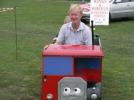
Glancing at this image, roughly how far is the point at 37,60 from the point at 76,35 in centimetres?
390

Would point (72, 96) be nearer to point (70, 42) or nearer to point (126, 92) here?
point (70, 42)

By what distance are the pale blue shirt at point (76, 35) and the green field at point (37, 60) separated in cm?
101

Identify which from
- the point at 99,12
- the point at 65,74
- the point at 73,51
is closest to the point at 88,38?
the point at 73,51

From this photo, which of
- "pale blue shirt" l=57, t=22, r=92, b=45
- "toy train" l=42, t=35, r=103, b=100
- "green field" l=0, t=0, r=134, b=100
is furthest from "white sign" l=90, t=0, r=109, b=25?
"toy train" l=42, t=35, r=103, b=100

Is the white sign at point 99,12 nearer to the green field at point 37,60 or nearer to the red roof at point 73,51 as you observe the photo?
the green field at point 37,60

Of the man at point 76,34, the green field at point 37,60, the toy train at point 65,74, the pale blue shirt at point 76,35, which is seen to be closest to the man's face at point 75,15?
the man at point 76,34

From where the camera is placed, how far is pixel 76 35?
700 cm

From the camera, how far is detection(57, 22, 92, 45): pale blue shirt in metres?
6.94

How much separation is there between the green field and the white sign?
89 cm

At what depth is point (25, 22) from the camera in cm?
2120

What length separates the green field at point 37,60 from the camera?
7691 millimetres

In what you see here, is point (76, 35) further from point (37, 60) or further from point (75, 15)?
point (37, 60)

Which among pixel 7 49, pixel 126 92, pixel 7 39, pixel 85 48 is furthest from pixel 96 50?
pixel 7 39

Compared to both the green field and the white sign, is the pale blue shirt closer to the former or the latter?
the green field
